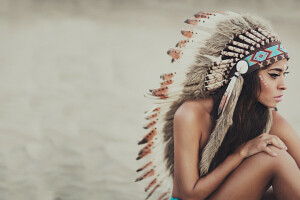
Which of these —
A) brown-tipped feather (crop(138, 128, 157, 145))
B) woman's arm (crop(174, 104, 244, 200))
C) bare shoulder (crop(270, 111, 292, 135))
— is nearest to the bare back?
woman's arm (crop(174, 104, 244, 200))

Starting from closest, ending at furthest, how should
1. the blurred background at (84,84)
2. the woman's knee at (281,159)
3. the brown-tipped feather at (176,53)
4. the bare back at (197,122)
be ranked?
the woman's knee at (281,159), the bare back at (197,122), the brown-tipped feather at (176,53), the blurred background at (84,84)

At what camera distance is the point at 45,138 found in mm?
4309

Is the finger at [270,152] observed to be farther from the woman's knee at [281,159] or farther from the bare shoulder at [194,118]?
the bare shoulder at [194,118]

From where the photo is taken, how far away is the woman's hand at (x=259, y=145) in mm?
2385

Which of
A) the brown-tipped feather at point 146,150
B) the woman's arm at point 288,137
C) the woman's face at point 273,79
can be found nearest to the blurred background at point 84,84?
the brown-tipped feather at point 146,150

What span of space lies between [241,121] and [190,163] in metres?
0.34

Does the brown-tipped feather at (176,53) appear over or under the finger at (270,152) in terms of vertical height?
over

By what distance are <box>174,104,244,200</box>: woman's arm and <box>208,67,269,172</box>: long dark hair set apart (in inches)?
4.2

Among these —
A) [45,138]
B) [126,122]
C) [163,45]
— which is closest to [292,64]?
[163,45]

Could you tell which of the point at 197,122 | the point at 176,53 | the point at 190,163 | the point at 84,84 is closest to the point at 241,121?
the point at 197,122

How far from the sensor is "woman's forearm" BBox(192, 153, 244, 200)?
7.87 ft

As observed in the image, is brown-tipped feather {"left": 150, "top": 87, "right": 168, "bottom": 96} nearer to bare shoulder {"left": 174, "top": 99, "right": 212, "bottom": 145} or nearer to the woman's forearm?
bare shoulder {"left": 174, "top": 99, "right": 212, "bottom": 145}

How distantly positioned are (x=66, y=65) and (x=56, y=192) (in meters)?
2.69

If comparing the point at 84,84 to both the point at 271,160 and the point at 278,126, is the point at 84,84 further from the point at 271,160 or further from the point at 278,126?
the point at 271,160
